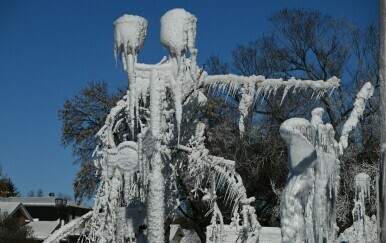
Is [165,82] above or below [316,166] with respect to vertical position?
above

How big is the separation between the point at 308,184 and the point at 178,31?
3.84 meters

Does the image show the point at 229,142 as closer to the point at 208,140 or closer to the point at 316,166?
the point at 208,140

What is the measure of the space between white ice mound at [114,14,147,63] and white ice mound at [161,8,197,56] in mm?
733

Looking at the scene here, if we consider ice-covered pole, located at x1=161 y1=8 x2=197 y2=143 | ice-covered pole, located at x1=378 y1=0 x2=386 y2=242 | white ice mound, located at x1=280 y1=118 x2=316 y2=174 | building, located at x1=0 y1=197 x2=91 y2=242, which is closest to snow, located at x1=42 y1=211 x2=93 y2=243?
ice-covered pole, located at x1=161 y1=8 x2=197 y2=143

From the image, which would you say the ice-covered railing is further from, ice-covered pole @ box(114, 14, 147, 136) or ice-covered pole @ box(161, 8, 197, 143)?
ice-covered pole @ box(161, 8, 197, 143)

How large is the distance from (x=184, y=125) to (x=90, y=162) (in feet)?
49.6

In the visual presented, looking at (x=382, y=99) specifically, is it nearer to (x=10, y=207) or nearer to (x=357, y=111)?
(x=357, y=111)

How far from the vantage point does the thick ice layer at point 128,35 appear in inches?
423

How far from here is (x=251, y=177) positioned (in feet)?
82.9

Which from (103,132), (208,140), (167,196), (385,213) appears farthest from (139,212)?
(208,140)

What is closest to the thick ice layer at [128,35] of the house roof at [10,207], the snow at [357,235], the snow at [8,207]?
the snow at [357,235]

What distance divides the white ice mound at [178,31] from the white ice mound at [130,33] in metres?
0.73

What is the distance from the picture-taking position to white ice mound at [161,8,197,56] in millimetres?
9984

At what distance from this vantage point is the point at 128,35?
35.2ft
